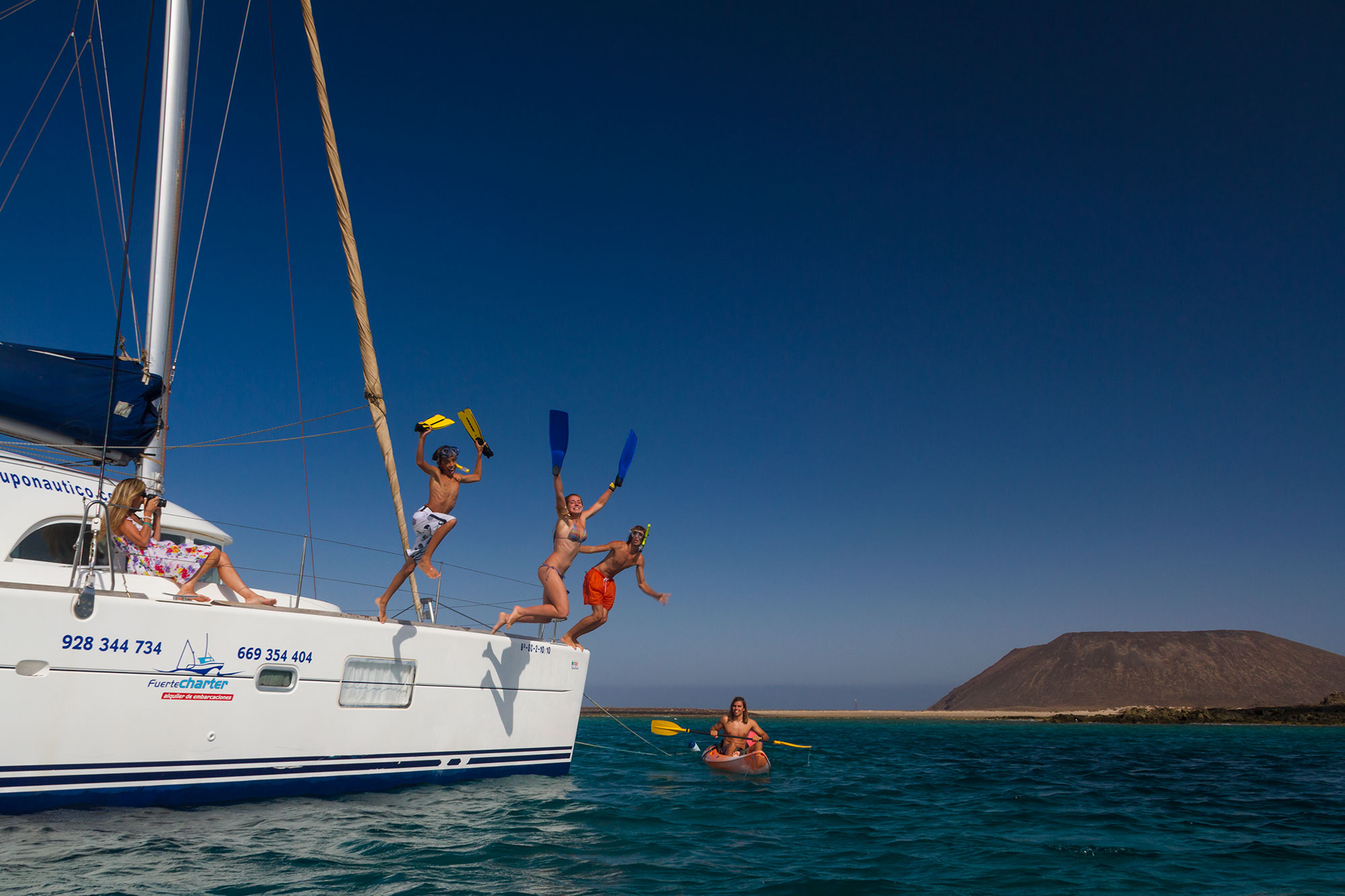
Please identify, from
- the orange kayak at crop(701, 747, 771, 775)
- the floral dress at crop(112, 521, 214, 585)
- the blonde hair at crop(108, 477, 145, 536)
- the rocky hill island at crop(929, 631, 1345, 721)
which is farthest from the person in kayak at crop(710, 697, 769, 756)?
the rocky hill island at crop(929, 631, 1345, 721)

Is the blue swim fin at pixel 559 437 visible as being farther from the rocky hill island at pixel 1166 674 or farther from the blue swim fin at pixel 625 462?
the rocky hill island at pixel 1166 674

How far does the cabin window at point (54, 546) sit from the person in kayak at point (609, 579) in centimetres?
584

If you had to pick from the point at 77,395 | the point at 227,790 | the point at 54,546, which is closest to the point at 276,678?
the point at 227,790

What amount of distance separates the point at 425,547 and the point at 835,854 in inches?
222

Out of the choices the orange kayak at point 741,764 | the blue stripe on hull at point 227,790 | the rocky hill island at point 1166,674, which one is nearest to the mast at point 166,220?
the blue stripe on hull at point 227,790

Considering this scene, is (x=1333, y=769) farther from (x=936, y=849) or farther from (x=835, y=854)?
(x=835, y=854)

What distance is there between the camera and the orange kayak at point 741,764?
1335 centimetres

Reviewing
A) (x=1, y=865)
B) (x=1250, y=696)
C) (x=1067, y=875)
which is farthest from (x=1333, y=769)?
(x=1250, y=696)

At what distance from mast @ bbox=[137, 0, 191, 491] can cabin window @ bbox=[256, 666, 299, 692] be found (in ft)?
10.8

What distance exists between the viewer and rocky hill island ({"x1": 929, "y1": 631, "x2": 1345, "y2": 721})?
231ft

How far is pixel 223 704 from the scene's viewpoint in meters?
7.27

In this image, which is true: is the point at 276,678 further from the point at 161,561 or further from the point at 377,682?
the point at 161,561

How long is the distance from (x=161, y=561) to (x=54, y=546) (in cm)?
96

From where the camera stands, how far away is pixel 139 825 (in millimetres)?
6379
